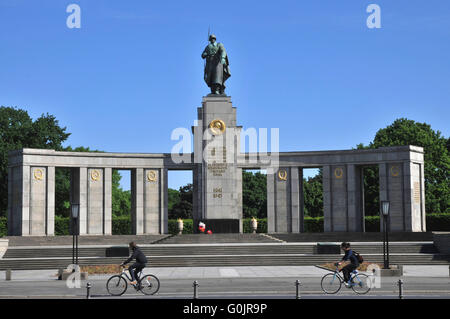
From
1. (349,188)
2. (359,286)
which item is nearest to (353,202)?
(349,188)

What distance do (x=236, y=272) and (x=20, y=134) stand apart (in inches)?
1801

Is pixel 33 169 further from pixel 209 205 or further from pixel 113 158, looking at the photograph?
pixel 209 205

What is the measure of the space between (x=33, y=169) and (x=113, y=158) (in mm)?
7194

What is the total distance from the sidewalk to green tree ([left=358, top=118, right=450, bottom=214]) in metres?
38.9

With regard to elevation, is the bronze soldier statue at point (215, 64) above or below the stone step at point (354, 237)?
above

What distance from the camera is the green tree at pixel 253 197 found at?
105975 millimetres

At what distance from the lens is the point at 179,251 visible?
43750mm

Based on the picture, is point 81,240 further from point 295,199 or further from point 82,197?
point 295,199

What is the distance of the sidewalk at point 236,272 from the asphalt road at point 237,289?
1.93 m

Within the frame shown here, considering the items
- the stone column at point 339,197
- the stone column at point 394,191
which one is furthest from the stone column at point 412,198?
the stone column at point 339,197

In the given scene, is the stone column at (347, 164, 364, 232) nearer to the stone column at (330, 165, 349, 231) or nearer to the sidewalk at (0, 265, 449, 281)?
the stone column at (330, 165, 349, 231)

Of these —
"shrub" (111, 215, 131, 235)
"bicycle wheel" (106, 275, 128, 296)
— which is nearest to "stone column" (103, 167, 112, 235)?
"shrub" (111, 215, 131, 235)

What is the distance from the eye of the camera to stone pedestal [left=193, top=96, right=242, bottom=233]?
2254 inches

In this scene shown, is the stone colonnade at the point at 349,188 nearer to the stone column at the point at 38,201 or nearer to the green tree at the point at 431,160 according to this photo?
the green tree at the point at 431,160
